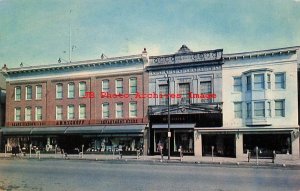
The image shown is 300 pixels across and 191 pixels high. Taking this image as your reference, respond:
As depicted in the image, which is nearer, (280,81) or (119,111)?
(280,81)

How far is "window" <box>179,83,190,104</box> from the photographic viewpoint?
29359mm

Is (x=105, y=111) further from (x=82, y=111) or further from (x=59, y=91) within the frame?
(x=59, y=91)

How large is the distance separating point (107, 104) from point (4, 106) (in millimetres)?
12658

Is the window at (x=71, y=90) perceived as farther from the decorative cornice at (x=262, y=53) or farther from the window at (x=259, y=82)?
the window at (x=259, y=82)

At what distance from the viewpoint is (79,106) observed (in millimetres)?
33312

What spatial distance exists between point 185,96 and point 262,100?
598cm

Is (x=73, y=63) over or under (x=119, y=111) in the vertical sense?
over

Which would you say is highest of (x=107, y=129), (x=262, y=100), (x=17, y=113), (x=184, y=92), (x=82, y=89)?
(x=82, y=89)

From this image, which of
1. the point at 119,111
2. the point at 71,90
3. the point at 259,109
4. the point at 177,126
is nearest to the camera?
the point at 259,109

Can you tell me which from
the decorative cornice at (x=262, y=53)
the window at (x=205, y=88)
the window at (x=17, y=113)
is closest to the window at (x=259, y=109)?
the decorative cornice at (x=262, y=53)

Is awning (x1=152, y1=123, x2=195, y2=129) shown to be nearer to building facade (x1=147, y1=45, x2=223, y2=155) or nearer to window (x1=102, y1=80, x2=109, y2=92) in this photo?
building facade (x1=147, y1=45, x2=223, y2=155)

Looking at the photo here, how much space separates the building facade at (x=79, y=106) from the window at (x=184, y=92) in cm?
322

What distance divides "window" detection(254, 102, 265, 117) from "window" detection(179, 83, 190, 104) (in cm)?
525

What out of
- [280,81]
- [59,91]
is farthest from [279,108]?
[59,91]
